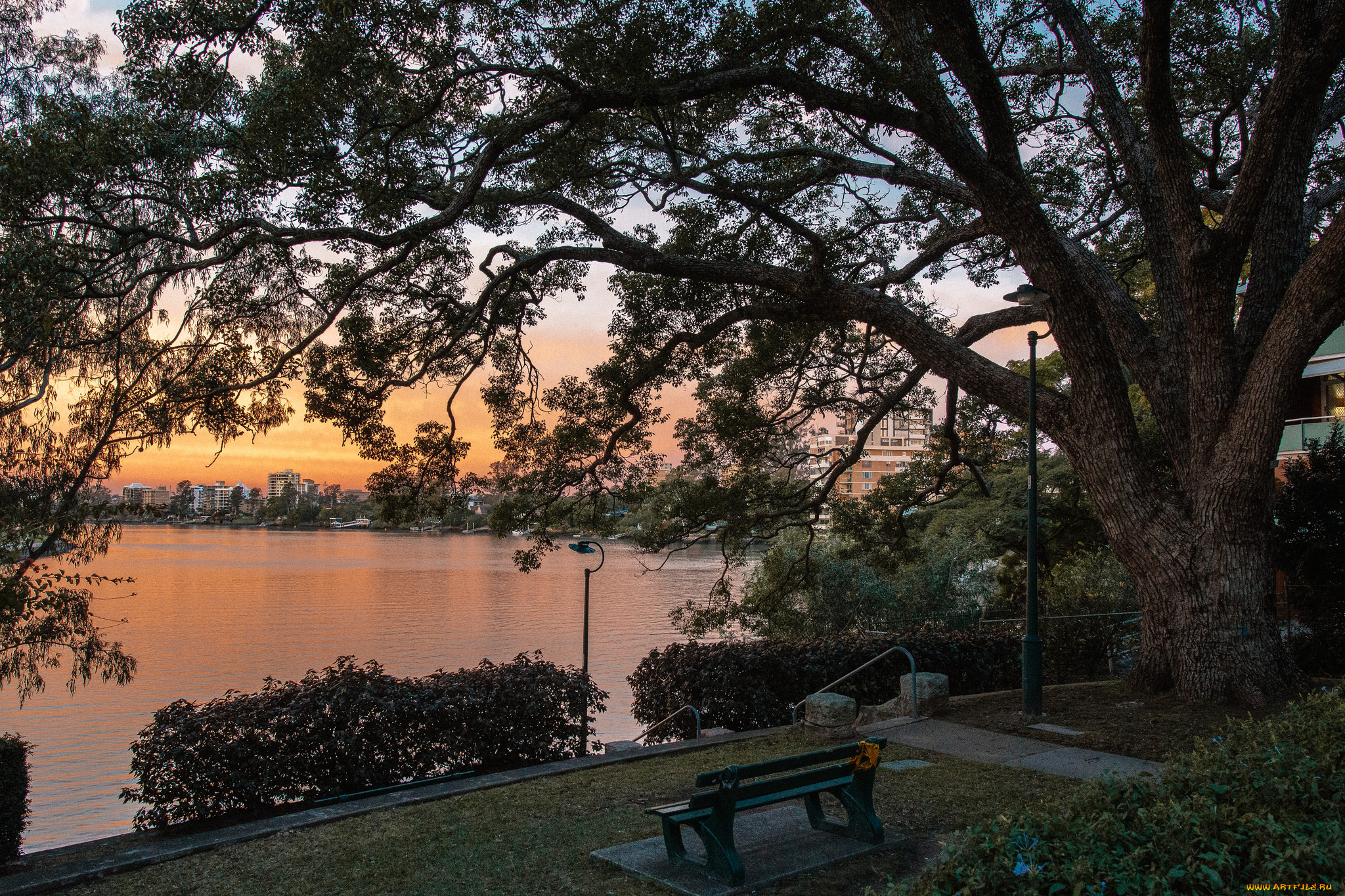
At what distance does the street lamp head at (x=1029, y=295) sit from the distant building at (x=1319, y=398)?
748 inches

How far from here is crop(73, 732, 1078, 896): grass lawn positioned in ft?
16.8

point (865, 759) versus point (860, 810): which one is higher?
point (865, 759)

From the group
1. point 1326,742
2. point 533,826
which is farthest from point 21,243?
point 1326,742

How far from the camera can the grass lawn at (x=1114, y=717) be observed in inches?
331

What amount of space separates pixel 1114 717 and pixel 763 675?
13.3 feet

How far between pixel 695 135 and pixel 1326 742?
35.8ft

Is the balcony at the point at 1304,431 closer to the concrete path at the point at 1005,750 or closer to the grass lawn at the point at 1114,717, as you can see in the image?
the grass lawn at the point at 1114,717

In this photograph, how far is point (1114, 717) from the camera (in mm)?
9609

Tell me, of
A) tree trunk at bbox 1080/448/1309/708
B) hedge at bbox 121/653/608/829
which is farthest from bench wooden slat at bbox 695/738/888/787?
tree trunk at bbox 1080/448/1309/708

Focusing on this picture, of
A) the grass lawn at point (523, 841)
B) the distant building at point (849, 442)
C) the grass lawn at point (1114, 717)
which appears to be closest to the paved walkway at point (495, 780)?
the grass lawn at point (523, 841)

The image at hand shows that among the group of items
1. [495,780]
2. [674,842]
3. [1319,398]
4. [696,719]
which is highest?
[1319,398]

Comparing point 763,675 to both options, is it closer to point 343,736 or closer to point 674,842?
point 343,736

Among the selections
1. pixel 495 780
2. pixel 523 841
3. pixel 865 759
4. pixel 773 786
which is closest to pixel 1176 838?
pixel 773 786

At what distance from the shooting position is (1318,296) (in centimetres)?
903
